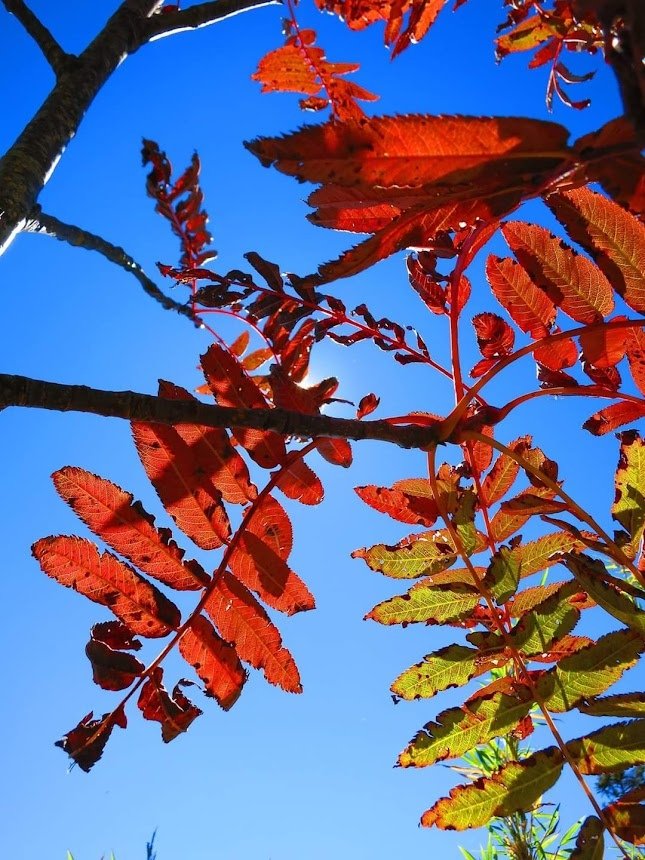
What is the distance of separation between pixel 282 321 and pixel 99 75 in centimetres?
71

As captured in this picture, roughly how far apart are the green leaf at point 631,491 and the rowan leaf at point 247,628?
2.05 ft

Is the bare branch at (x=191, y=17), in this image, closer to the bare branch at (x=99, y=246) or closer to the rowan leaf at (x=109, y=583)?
the bare branch at (x=99, y=246)

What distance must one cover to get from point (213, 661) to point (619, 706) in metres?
0.67

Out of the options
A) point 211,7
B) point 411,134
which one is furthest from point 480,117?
point 211,7

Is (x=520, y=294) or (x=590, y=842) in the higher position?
(x=520, y=294)

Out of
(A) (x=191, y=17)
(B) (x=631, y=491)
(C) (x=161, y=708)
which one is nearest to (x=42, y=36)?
(A) (x=191, y=17)

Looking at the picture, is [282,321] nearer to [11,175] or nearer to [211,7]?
[11,175]

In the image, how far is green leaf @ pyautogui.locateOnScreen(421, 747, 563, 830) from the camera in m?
1.17

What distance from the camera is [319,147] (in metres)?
0.64

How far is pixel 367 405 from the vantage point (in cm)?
151

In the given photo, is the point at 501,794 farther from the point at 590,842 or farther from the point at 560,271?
the point at 560,271

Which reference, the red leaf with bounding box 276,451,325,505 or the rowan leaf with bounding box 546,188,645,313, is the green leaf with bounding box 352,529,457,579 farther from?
the rowan leaf with bounding box 546,188,645,313

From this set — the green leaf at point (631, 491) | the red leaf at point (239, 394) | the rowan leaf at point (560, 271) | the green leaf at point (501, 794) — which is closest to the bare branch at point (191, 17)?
the red leaf at point (239, 394)

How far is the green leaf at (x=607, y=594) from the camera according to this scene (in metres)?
1.03
